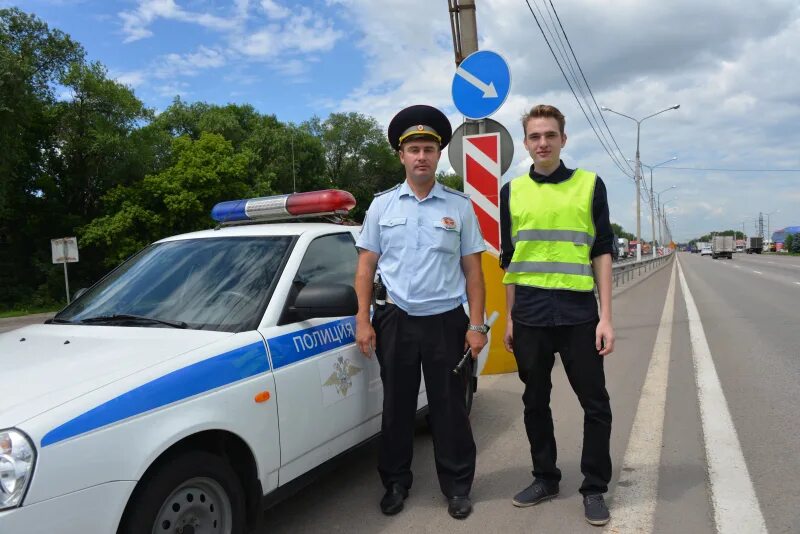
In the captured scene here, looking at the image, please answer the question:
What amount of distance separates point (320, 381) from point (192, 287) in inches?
33.6

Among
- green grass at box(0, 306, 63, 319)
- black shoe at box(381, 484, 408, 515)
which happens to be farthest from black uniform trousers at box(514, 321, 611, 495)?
green grass at box(0, 306, 63, 319)

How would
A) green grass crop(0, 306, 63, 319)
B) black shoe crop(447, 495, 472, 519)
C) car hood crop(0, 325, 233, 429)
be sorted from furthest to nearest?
green grass crop(0, 306, 63, 319) → black shoe crop(447, 495, 472, 519) → car hood crop(0, 325, 233, 429)

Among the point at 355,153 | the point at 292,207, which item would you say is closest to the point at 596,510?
the point at 292,207

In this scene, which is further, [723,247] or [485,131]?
[723,247]

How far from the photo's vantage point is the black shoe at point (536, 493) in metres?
3.30

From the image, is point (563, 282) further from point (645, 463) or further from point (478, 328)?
point (645, 463)

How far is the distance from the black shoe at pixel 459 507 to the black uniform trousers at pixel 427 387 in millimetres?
31

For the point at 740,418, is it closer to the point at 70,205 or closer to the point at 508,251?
the point at 508,251

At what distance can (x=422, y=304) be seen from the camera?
3.22 metres

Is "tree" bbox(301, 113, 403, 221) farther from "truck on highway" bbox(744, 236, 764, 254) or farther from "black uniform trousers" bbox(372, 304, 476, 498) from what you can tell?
"truck on highway" bbox(744, 236, 764, 254)

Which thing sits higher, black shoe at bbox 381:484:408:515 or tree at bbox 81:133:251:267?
tree at bbox 81:133:251:267

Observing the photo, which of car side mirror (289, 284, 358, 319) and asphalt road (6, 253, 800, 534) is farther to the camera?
asphalt road (6, 253, 800, 534)

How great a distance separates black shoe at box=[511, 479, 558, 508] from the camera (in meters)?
3.30

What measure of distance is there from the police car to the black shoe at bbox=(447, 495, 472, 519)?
642 mm
